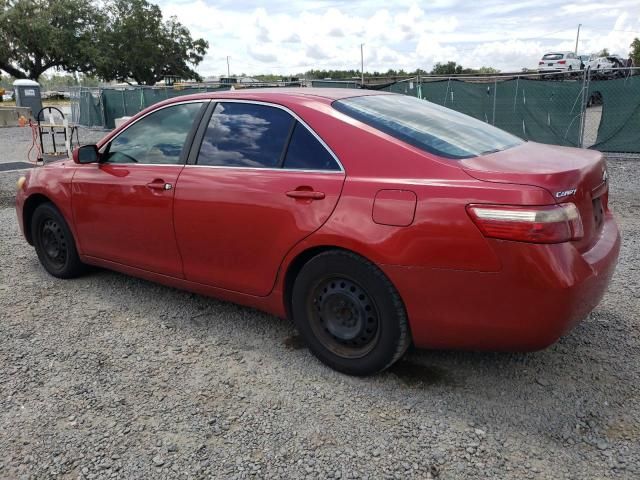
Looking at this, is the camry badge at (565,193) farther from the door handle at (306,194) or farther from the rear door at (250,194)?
the door handle at (306,194)

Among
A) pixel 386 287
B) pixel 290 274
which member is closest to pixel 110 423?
pixel 290 274

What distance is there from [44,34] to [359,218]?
189 ft

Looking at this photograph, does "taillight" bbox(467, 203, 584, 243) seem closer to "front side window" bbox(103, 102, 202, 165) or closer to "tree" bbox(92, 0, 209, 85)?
"front side window" bbox(103, 102, 202, 165)

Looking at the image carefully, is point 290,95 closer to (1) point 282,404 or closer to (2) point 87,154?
(2) point 87,154

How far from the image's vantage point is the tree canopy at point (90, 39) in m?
51.0

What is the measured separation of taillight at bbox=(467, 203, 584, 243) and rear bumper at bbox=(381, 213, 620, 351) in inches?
1.7

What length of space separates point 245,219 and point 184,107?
3.61 ft

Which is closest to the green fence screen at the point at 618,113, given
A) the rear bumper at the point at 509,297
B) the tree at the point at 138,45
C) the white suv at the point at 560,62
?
the rear bumper at the point at 509,297

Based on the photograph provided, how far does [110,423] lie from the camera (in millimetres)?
2746

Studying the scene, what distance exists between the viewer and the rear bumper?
245cm

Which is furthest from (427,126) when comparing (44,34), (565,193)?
(44,34)

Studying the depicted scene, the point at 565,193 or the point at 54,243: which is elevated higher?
the point at 565,193

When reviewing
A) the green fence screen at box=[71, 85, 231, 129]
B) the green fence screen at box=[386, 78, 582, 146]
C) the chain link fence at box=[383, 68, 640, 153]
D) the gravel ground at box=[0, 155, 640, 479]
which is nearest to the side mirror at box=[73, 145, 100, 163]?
the gravel ground at box=[0, 155, 640, 479]

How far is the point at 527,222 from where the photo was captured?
2428 millimetres
